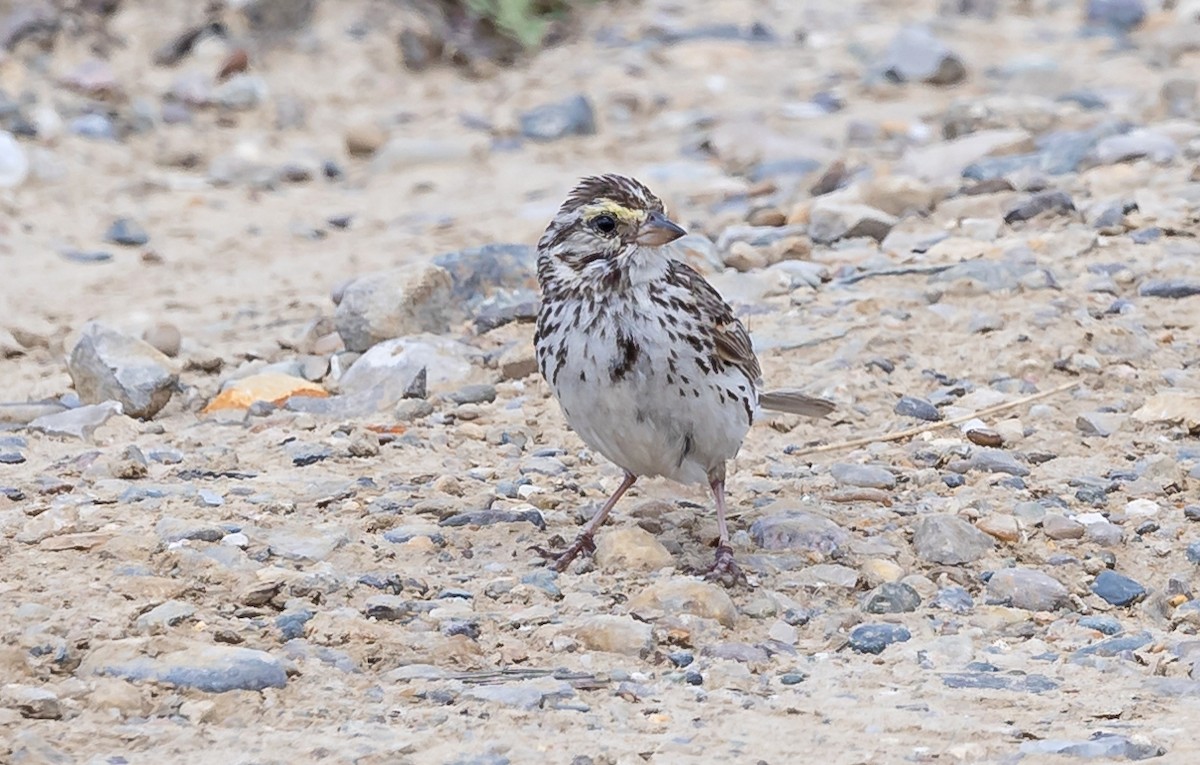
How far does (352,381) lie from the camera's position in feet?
20.8

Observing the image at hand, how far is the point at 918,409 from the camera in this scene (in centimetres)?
588

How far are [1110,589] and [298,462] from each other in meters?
2.42

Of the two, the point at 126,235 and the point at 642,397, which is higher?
the point at 642,397

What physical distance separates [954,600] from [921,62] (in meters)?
7.15

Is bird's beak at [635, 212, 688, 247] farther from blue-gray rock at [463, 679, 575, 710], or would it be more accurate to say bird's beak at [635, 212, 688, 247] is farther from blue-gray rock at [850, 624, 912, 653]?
blue-gray rock at [463, 679, 575, 710]

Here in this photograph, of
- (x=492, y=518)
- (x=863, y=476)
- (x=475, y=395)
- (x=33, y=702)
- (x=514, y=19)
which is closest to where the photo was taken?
(x=33, y=702)

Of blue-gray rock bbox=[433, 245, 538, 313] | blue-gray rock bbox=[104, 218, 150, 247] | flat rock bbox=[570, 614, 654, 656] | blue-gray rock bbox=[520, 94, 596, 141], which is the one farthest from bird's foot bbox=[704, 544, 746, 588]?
blue-gray rock bbox=[520, 94, 596, 141]

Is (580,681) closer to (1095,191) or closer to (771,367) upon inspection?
(771,367)

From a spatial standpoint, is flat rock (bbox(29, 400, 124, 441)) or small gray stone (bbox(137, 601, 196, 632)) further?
flat rock (bbox(29, 400, 124, 441))

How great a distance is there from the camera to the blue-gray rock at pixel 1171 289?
21.4 ft

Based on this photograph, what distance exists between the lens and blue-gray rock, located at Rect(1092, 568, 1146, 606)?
448cm

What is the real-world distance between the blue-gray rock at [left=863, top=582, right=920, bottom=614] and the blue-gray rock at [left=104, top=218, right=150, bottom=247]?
221 inches

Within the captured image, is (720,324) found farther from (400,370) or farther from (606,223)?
(400,370)

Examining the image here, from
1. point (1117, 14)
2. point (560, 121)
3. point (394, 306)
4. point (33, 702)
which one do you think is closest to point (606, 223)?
point (33, 702)
